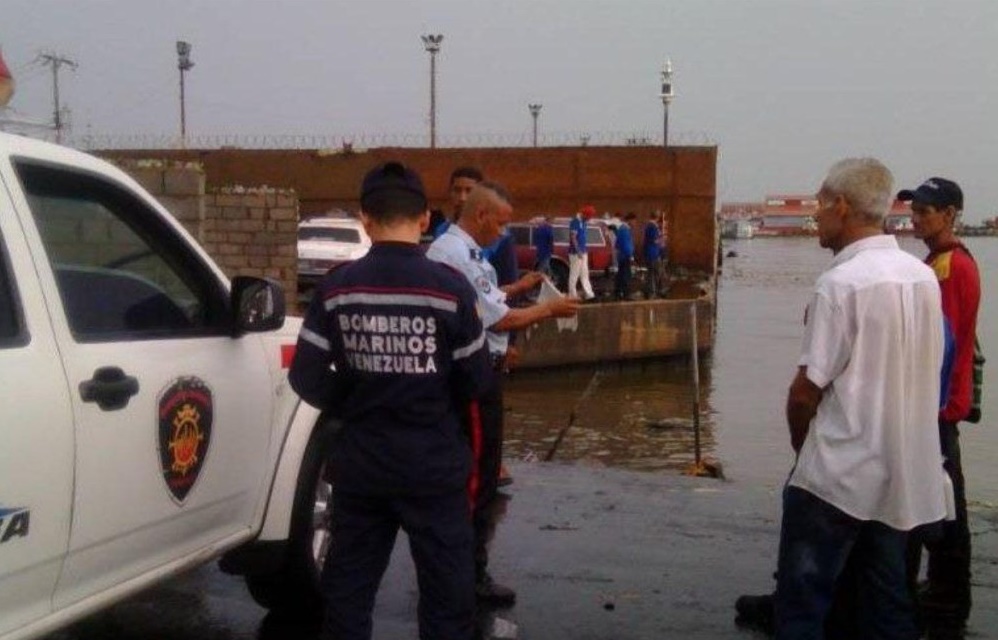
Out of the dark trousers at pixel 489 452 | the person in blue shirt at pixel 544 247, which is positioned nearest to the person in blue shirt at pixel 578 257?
the person in blue shirt at pixel 544 247

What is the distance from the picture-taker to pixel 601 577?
6.26 meters

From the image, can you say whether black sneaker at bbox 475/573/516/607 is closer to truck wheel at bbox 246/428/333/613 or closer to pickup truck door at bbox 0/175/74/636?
truck wheel at bbox 246/428/333/613

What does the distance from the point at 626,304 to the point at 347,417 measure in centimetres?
2312

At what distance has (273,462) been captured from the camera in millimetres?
4914

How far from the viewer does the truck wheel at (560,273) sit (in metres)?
30.1

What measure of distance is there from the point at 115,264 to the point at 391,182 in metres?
1.22

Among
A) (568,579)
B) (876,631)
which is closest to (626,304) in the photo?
(568,579)

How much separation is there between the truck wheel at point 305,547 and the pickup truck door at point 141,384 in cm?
25

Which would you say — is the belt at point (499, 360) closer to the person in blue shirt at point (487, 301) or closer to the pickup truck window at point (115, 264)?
the person in blue shirt at point (487, 301)

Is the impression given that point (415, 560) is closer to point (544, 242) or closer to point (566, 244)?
point (544, 242)

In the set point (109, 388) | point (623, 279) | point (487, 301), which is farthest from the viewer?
point (623, 279)

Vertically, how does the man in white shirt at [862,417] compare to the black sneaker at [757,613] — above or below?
above

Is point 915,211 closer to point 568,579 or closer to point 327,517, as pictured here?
point 568,579

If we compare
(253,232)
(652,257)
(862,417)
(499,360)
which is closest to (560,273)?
(652,257)
